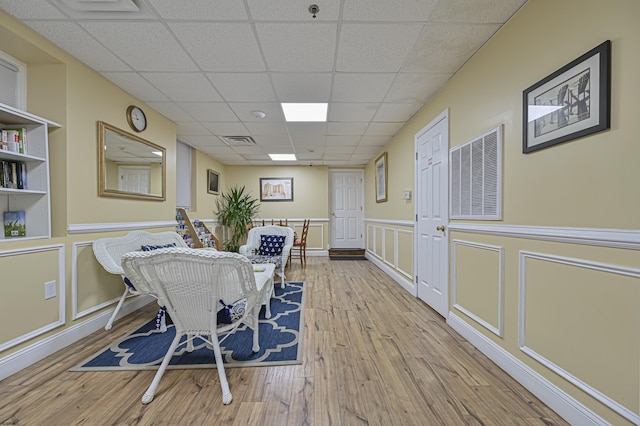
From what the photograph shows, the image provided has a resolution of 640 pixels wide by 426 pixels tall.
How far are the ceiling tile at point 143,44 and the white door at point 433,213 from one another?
8.62 ft

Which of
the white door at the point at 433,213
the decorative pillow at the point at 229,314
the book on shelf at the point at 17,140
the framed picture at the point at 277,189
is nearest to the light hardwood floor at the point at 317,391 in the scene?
the decorative pillow at the point at 229,314

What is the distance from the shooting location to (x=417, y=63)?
235 centimetres

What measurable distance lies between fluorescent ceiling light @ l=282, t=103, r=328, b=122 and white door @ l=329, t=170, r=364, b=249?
368cm

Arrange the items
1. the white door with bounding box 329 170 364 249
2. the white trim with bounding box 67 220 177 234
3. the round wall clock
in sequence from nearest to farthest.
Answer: the white trim with bounding box 67 220 177 234 → the round wall clock → the white door with bounding box 329 170 364 249

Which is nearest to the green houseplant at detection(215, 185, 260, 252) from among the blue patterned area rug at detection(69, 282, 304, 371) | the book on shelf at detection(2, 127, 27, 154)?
the blue patterned area rug at detection(69, 282, 304, 371)

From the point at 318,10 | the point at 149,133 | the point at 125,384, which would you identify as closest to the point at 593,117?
the point at 318,10

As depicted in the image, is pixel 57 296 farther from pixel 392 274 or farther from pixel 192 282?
pixel 392 274

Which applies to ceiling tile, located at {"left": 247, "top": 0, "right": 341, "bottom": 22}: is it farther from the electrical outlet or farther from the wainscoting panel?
the electrical outlet

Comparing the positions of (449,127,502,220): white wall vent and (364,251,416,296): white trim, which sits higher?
(449,127,502,220): white wall vent

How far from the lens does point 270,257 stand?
156 inches

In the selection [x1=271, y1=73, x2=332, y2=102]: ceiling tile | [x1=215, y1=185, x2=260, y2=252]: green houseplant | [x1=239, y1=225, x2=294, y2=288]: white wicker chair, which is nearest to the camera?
[x1=271, y1=73, x2=332, y2=102]: ceiling tile

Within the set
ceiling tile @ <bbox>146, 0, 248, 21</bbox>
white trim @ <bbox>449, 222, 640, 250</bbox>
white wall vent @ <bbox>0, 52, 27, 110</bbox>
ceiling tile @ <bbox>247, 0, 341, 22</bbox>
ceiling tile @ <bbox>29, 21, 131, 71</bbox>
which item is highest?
ceiling tile @ <bbox>29, 21, 131, 71</bbox>

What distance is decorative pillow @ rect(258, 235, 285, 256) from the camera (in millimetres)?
4293

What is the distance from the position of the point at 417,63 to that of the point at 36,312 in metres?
3.70
